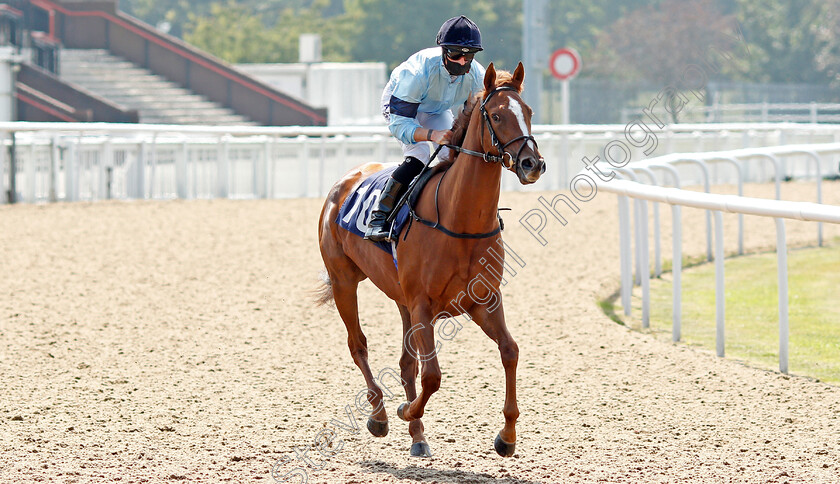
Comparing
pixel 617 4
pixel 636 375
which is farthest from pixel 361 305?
pixel 617 4

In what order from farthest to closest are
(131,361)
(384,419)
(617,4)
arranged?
(617,4)
(131,361)
(384,419)

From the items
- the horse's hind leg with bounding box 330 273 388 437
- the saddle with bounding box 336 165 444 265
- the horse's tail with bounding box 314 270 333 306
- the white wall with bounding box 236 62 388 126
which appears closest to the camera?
the saddle with bounding box 336 165 444 265

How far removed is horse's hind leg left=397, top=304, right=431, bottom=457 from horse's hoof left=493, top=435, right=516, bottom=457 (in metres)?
0.38

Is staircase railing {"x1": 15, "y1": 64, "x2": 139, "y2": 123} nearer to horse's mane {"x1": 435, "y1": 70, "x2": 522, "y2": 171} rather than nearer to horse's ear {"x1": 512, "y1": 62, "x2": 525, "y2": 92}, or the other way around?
horse's mane {"x1": 435, "y1": 70, "x2": 522, "y2": 171}

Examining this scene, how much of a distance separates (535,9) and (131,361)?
14614 mm

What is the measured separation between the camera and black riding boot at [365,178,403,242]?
527 centimetres

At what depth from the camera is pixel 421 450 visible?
5066 mm

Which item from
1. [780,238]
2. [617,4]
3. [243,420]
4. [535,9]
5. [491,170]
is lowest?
[243,420]

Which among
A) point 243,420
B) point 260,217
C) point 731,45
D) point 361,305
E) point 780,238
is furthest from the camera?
point 731,45

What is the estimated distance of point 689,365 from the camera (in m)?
6.78

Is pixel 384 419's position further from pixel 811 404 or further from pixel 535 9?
pixel 535 9

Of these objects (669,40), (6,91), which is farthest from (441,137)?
(669,40)

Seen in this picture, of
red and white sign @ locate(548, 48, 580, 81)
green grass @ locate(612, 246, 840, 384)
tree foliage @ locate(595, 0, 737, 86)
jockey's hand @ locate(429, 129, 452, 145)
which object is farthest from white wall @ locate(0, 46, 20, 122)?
tree foliage @ locate(595, 0, 737, 86)

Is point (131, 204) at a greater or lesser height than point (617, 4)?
lesser
